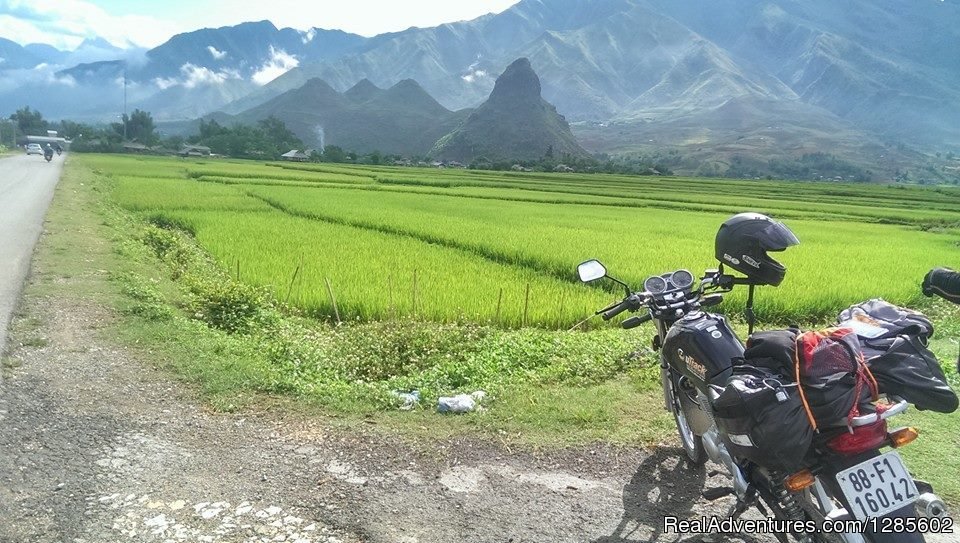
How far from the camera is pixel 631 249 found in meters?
12.1

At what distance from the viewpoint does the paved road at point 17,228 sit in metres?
7.02

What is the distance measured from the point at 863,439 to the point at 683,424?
1555 millimetres

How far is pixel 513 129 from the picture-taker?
126 metres

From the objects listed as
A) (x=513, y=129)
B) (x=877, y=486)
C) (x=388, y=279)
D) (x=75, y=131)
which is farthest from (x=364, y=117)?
(x=877, y=486)

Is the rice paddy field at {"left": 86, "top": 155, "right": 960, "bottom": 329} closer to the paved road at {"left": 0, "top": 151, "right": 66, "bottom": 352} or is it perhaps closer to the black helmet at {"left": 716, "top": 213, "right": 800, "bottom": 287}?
→ the paved road at {"left": 0, "top": 151, "right": 66, "bottom": 352}

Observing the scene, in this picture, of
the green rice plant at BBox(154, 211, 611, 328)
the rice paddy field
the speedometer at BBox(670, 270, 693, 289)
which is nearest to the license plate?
the speedometer at BBox(670, 270, 693, 289)

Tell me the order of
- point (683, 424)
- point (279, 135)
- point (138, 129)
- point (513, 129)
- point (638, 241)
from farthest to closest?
point (513, 129)
point (279, 135)
point (138, 129)
point (638, 241)
point (683, 424)

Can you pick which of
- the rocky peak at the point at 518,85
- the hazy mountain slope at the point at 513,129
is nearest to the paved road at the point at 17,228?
the hazy mountain slope at the point at 513,129

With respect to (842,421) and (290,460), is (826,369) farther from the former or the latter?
(290,460)

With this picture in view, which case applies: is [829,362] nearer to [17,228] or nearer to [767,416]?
[767,416]

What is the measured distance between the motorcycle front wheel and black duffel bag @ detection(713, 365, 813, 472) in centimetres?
107

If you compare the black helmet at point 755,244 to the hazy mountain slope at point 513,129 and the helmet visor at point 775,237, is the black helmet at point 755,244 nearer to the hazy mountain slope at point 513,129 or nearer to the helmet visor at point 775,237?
the helmet visor at point 775,237

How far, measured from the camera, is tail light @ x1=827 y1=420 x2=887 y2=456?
221 cm

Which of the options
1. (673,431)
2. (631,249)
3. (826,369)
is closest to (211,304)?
(673,431)
